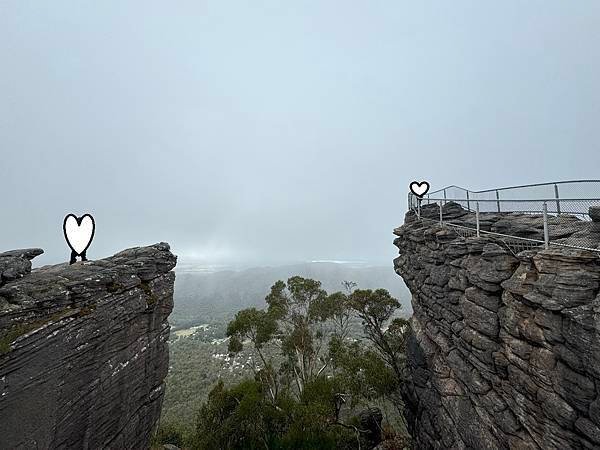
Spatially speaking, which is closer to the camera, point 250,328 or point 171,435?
point 250,328

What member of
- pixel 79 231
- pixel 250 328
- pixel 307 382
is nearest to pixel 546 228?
pixel 79 231

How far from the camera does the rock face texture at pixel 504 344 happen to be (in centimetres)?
536

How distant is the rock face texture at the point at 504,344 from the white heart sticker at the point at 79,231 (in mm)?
11155

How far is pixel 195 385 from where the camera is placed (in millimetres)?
35531

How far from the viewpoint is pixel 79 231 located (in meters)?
7.20

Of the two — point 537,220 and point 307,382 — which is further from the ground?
point 537,220

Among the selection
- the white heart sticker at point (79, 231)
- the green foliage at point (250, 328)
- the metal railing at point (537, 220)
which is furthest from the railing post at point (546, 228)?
the green foliage at point (250, 328)

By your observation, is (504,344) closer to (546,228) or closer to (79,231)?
(546,228)

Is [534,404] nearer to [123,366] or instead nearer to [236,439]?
[123,366]

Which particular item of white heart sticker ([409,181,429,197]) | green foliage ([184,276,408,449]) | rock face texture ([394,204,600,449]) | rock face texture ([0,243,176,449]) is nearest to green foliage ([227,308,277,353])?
green foliage ([184,276,408,449])

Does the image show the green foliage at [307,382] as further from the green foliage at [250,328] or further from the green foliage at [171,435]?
the green foliage at [171,435]

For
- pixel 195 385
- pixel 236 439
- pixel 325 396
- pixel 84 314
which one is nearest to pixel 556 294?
pixel 84 314

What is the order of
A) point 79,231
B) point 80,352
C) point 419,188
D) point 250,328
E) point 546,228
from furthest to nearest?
point 250,328, point 419,188, point 79,231, point 546,228, point 80,352

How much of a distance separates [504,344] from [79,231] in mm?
11832
